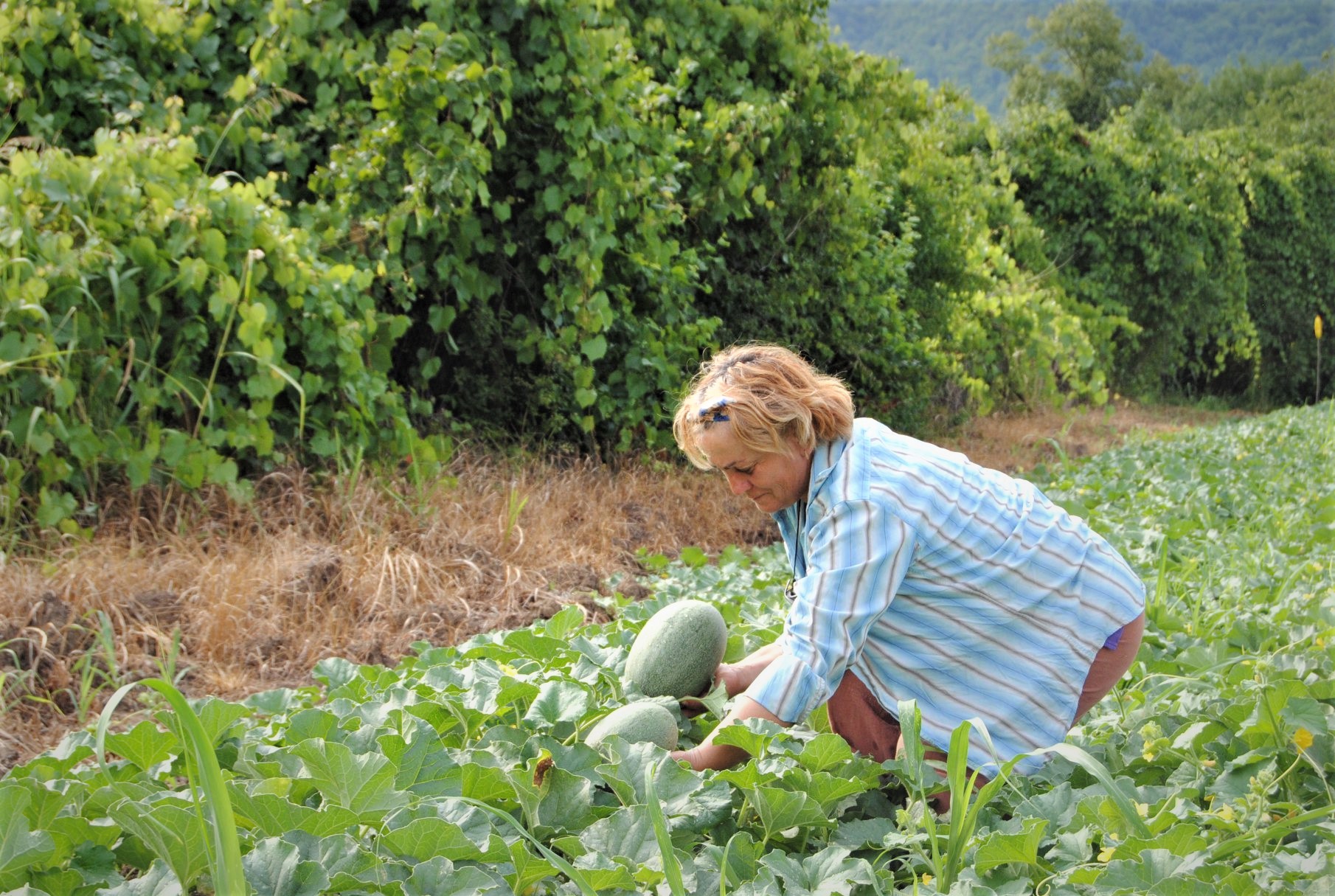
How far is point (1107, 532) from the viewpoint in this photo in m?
5.05

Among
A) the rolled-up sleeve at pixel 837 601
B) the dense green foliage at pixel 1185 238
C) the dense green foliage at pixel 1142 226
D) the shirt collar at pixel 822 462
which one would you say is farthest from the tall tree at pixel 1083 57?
the rolled-up sleeve at pixel 837 601

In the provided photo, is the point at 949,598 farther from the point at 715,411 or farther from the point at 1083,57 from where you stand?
the point at 1083,57

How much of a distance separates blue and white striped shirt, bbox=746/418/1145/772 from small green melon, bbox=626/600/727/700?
40 centimetres

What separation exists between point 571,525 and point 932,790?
12.0ft

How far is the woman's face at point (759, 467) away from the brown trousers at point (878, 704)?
0.44 metres

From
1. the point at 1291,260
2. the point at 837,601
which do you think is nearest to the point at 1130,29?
the point at 1291,260

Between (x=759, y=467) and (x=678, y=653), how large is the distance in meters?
0.59

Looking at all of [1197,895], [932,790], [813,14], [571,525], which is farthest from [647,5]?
[1197,895]

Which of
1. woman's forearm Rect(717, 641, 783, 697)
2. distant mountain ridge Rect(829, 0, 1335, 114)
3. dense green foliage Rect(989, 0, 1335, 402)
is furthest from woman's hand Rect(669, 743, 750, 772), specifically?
distant mountain ridge Rect(829, 0, 1335, 114)

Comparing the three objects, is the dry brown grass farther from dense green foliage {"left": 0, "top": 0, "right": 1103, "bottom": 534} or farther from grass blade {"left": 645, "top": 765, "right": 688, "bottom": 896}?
grass blade {"left": 645, "top": 765, "right": 688, "bottom": 896}

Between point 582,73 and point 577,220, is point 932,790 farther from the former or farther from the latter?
point 582,73

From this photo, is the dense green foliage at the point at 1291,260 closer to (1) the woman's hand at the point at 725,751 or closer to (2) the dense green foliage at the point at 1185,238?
(2) the dense green foliage at the point at 1185,238

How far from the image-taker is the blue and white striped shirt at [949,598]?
2.27 m

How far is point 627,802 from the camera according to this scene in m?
2.10
